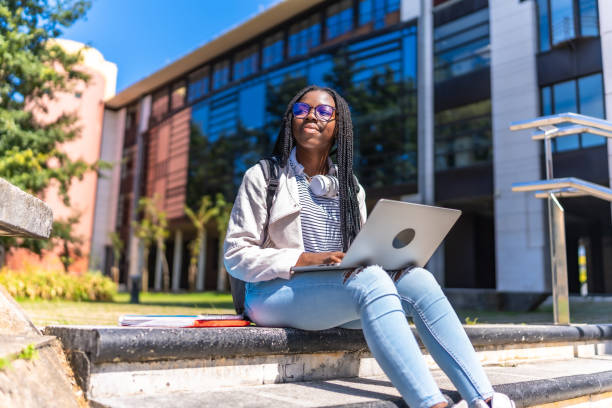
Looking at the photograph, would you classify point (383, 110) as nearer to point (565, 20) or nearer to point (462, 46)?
point (462, 46)

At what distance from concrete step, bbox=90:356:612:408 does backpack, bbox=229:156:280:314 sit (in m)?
0.50

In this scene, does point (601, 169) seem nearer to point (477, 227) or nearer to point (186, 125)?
point (477, 227)

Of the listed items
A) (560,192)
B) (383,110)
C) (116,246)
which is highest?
(383,110)

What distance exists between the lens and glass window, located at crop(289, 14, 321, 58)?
22.9 meters

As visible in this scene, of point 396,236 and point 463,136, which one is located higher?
point 463,136

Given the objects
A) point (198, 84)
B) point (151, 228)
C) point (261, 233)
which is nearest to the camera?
point (261, 233)

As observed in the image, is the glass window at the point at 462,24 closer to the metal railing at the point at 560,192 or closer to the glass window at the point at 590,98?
the glass window at the point at 590,98

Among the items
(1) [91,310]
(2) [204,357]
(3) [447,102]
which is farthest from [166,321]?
(3) [447,102]

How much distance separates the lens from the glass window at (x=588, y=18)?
1403 centimetres

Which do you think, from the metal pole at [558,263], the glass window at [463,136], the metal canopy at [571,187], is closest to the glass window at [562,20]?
the glass window at [463,136]

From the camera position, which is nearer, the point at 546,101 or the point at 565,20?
the point at 565,20

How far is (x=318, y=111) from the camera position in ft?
8.96

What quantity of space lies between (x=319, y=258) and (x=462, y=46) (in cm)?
1749

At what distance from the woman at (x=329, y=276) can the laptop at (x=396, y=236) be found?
0.06 m
